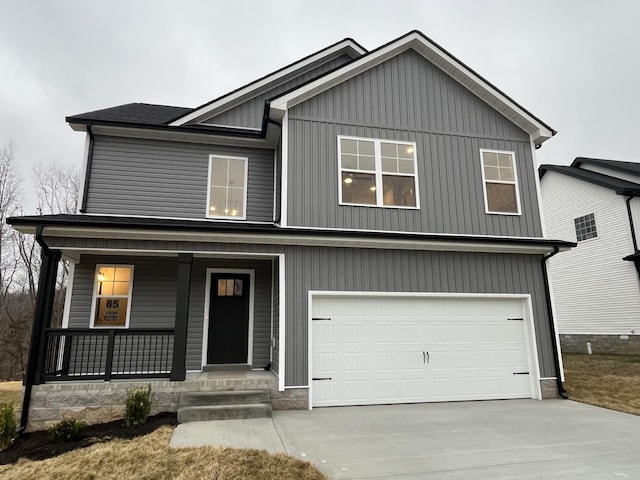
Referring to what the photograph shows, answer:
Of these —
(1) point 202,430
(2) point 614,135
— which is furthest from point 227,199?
(2) point 614,135

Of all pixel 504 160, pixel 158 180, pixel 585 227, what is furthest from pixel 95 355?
pixel 585 227

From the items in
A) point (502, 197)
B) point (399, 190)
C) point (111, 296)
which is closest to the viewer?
point (111, 296)

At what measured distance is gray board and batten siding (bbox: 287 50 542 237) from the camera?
7.83 meters

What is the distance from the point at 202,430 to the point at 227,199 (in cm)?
522

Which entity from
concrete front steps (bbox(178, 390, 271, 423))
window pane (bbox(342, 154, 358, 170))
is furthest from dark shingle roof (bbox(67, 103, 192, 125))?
concrete front steps (bbox(178, 390, 271, 423))

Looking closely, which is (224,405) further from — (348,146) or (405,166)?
(405,166)

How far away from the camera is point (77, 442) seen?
16.4ft

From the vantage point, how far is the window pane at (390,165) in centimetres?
827

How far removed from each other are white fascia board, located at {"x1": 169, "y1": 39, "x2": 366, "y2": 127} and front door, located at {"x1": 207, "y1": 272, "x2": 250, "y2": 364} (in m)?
3.88

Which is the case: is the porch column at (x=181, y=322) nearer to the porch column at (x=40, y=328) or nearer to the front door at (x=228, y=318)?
the front door at (x=228, y=318)

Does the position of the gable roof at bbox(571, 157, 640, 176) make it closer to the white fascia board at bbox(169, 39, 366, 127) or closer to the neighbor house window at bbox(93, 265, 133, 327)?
the white fascia board at bbox(169, 39, 366, 127)

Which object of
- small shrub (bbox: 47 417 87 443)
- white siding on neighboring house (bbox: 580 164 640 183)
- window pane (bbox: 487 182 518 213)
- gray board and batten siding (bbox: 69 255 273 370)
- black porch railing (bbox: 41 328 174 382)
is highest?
white siding on neighboring house (bbox: 580 164 640 183)

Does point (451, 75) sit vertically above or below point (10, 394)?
above

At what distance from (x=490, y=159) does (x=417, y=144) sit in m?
1.84
